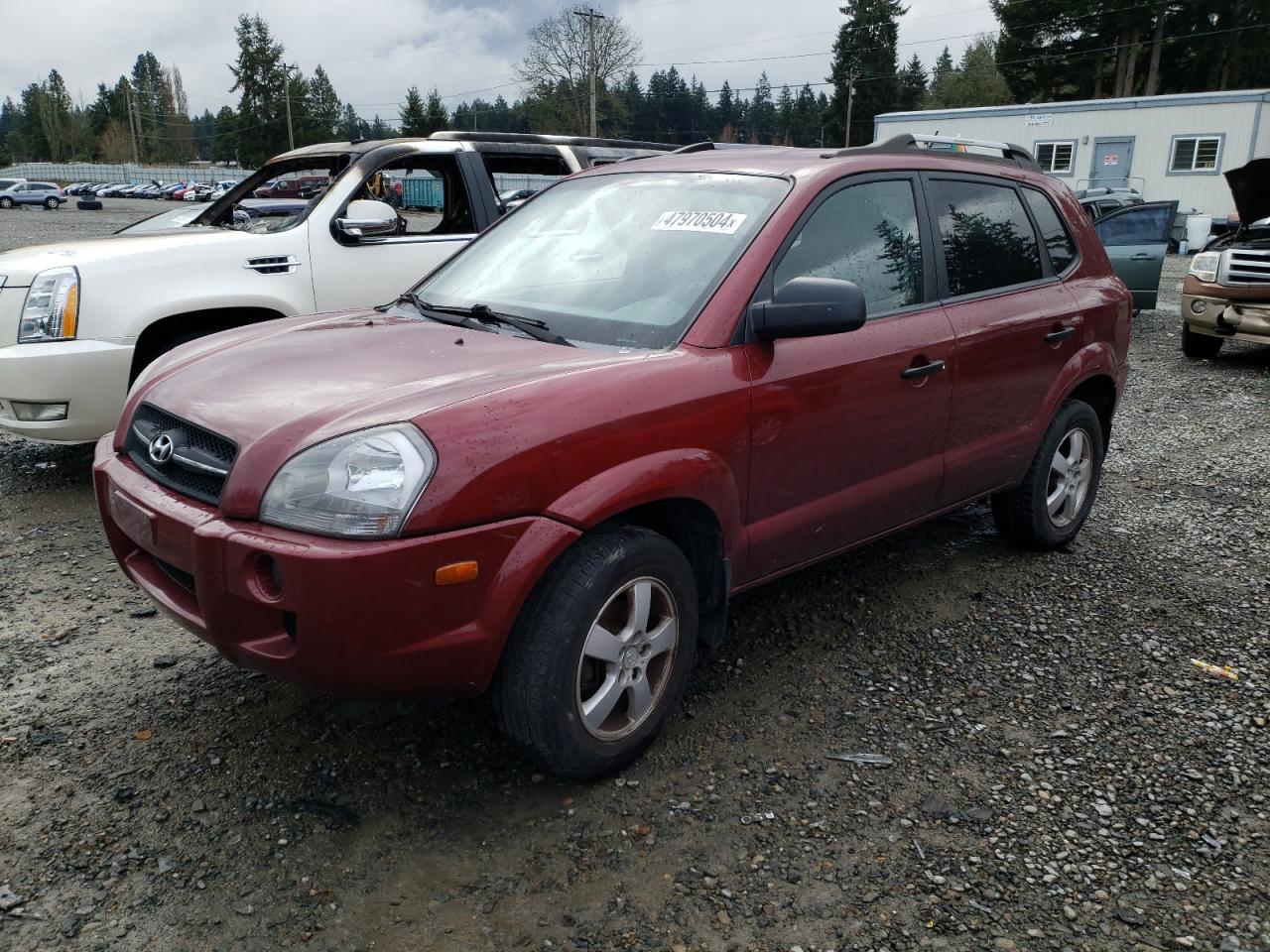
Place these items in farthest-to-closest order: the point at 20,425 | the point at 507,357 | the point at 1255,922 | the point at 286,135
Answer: the point at 286,135 → the point at 20,425 → the point at 507,357 → the point at 1255,922

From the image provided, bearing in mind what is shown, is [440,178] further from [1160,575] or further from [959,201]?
[1160,575]

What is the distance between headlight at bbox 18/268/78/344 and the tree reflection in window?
3549 mm

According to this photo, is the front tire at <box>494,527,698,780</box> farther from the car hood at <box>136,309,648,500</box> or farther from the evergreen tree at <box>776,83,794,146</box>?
the evergreen tree at <box>776,83,794,146</box>

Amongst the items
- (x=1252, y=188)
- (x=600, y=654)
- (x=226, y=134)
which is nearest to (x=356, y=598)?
(x=600, y=654)

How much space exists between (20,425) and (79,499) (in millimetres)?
498

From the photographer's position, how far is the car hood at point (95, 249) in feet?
16.2

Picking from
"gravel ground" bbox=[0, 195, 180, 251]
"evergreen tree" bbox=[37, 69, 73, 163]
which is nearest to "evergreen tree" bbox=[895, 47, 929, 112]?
"gravel ground" bbox=[0, 195, 180, 251]

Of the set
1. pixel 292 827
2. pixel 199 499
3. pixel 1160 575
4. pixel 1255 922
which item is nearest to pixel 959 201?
pixel 1160 575

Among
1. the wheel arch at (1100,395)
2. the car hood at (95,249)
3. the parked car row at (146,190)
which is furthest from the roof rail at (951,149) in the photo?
the parked car row at (146,190)

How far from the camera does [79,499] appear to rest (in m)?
5.20

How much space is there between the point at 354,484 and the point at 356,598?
27 centimetres

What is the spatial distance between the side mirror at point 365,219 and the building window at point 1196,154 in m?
29.8

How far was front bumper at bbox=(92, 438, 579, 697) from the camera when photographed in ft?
7.54

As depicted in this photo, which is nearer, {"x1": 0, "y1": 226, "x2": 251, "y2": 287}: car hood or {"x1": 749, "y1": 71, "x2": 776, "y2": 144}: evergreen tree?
{"x1": 0, "y1": 226, "x2": 251, "y2": 287}: car hood
